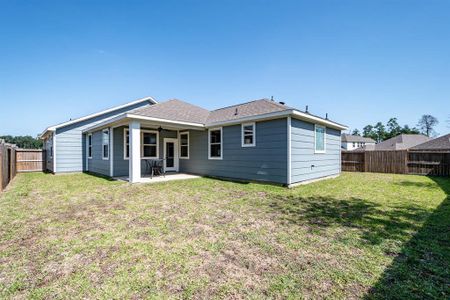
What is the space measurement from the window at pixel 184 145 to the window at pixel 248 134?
4.16 metres

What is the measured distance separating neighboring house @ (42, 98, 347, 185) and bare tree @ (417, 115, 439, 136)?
67021 mm

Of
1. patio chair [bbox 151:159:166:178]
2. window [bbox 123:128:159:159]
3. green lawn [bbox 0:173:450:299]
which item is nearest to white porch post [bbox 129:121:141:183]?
patio chair [bbox 151:159:166:178]

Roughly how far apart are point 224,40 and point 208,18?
1.55 meters

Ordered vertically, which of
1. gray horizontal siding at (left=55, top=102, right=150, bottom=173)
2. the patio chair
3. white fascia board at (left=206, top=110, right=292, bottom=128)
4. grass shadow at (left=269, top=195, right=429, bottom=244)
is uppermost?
white fascia board at (left=206, top=110, right=292, bottom=128)

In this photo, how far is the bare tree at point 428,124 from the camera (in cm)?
5831

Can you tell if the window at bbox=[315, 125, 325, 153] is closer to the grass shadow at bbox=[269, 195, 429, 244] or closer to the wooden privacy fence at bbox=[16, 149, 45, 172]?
the grass shadow at bbox=[269, 195, 429, 244]

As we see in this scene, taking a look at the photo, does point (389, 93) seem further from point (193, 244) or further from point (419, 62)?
point (193, 244)

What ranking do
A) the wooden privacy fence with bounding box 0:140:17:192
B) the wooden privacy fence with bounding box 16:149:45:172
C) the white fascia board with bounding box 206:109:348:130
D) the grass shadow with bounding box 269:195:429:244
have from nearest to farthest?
1. the grass shadow with bounding box 269:195:429:244
2. the wooden privacy fence with bounding box 0:140:17:192
3. the white fascia board with bounding box 206:109:348:130
4. the wooden privacy fence with bounding box 16:149:45:172

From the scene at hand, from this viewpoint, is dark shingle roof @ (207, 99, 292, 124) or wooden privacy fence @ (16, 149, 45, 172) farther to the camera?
wooden privacy fence @ (16, 149, 45, 172)

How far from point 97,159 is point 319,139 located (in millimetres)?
12220

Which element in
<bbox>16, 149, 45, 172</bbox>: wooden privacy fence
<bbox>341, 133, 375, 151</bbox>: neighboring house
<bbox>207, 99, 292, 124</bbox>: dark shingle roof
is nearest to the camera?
<bbox>207, 99, 292, 124</bbox>: dark shingle roof

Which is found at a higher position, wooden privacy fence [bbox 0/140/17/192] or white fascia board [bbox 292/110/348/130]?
white fascia board [bbox 292/110/348/130]

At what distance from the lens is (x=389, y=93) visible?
1606cm

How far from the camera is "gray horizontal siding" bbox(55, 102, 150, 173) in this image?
13.0 metres
